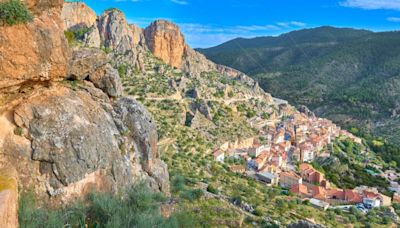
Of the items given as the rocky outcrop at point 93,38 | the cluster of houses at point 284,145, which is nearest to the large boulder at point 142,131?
the cluster of houses at point 284,145

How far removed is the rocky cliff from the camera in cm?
739

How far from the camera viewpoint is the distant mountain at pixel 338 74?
8144 cm

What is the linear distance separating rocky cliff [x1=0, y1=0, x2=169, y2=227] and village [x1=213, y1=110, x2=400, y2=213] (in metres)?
24.7

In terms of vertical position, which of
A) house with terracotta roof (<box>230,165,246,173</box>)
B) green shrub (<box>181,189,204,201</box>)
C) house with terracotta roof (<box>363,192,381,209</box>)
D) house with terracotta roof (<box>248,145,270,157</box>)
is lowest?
house with terracotta roof (<box>363,192,381,209</box>)

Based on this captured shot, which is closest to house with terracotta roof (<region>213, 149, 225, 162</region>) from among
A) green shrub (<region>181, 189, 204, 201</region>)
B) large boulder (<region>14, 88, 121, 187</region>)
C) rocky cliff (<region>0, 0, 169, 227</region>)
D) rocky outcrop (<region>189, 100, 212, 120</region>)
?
rocky outcrop (<region>189, 100, 212, 120</region>)

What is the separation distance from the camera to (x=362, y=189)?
38.6 m

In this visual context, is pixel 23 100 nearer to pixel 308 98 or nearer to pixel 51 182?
pixel 51 182

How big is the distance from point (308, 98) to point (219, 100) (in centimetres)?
5069

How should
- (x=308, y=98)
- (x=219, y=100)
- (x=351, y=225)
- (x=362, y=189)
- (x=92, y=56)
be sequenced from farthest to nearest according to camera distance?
(x=308, y=98) → (x=219, y=100) → (x=362, y=189) → (x=351, y=225) → (x=92, y=56)

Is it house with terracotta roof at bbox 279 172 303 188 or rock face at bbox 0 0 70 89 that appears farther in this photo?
house with terracotta roof at bbox 279 172 303 188

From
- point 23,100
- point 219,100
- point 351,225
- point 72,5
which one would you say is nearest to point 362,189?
point 351,225

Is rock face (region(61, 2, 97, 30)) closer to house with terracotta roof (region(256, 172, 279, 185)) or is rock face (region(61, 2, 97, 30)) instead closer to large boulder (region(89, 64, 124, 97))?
house with terracotta roof (region(256, 172, 279, 185))

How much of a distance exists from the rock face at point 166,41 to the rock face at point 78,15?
957 centimetres

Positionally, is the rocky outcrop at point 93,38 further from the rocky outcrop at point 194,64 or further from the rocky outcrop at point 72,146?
the rocky outcrop at point 72,146
